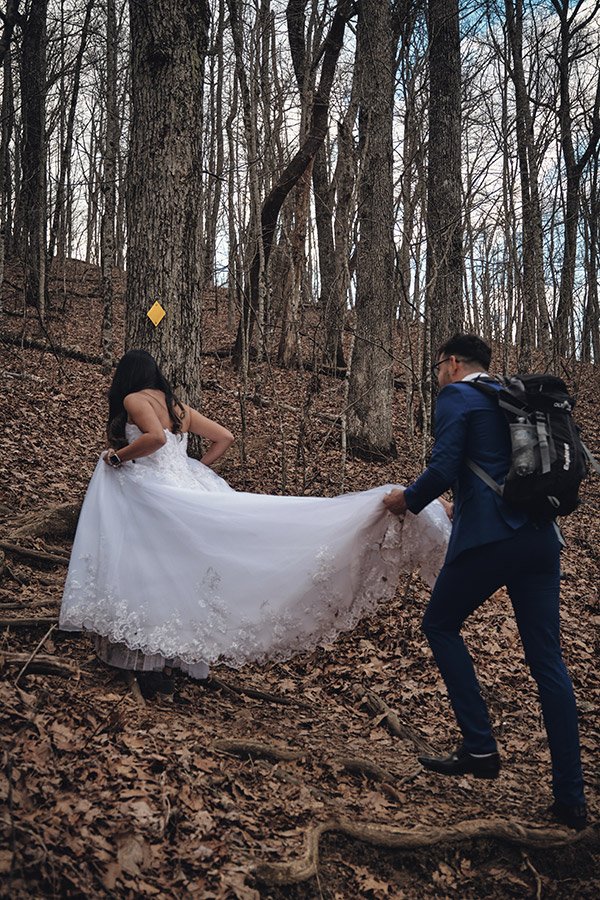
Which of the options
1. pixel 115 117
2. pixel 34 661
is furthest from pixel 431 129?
pixel 34 661

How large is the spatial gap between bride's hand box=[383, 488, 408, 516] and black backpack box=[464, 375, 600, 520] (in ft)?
2.01

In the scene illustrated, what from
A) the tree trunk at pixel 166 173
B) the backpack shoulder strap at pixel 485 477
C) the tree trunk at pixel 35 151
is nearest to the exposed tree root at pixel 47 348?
the tree trunk at pixel 35 151

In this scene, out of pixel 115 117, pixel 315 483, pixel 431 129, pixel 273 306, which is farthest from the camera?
pixel 273 306

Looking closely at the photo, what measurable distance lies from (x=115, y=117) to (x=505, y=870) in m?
15.7

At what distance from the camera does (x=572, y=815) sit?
12.4 ft

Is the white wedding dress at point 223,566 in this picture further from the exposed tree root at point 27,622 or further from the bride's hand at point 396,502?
the exposed tree root at point 27,622

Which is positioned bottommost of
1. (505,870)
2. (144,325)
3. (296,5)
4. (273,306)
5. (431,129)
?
(505,870)

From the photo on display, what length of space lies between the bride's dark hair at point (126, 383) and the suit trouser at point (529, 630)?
8.03ft

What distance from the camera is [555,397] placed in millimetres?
3889

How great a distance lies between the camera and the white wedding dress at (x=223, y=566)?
4.50 m

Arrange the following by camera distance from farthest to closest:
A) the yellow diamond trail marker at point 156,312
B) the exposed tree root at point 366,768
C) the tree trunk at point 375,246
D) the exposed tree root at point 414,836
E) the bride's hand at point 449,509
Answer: the tree trunk at point 375,246, the yellow diamond trail marker at point 156,312, the bride's hand at point 449,509, the exposed tree root at point 366,768, the exposed tree root at point 414,836

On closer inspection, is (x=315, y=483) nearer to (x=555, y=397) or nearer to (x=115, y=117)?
(x=555, y=397)

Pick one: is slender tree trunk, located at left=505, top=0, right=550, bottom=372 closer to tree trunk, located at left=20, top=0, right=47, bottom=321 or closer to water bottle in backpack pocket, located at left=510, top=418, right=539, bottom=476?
tree trunk, located at left=20, top=0, right=47, bottom=321

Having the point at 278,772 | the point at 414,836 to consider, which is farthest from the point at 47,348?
the point at 414,836
